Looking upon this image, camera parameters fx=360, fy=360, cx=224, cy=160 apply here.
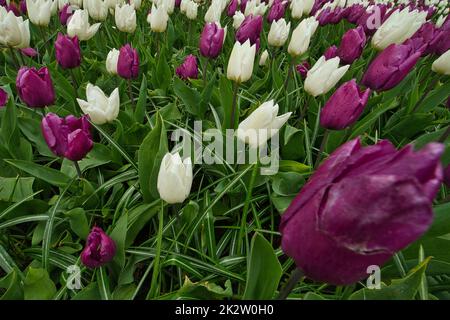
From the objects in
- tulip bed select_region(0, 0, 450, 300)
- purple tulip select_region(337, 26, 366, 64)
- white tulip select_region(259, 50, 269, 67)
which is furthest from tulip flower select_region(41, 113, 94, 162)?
white tulip select_region(259, 50, 269, 67)

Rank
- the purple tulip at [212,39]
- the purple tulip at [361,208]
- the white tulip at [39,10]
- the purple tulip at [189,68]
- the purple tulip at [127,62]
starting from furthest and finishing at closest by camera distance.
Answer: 1. the white tulip at [39,10]
2. the purple tulip at [189,68]
3. the purple tulip at [212,39]
4. the purple tulip at [127,62]
5. the purple tulip at [361,208]

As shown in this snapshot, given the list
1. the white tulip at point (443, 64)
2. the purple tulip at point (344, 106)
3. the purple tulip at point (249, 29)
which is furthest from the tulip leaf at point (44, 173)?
the white tulip at point (443, 64)

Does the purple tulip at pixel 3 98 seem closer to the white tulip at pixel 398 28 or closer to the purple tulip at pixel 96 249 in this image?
the purple tulip at pixel 96 249

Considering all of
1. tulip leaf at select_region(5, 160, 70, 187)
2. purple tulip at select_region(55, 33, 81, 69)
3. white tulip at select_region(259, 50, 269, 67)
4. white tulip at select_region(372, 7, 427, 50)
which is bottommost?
tulip leaf at select_region(5, 160, 70, 187)

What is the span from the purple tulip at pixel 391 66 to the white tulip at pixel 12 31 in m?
1.34

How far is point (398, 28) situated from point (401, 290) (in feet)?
3.70

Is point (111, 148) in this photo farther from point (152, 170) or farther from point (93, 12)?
point (93, 12)

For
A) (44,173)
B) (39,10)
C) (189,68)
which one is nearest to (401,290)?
(44,173)

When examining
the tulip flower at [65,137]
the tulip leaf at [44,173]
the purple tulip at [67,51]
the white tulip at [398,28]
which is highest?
the white tulip at [398,28]

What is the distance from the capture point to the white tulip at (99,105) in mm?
1105

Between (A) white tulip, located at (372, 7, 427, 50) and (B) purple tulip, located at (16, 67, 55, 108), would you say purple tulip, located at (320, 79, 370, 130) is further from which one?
(B) purple tulip, located at (16, 67, 55, 108)

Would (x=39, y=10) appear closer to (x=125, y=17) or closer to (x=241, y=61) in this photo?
(x=125, y=17)

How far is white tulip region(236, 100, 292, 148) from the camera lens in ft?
2.99

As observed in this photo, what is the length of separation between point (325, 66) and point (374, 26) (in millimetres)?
867
